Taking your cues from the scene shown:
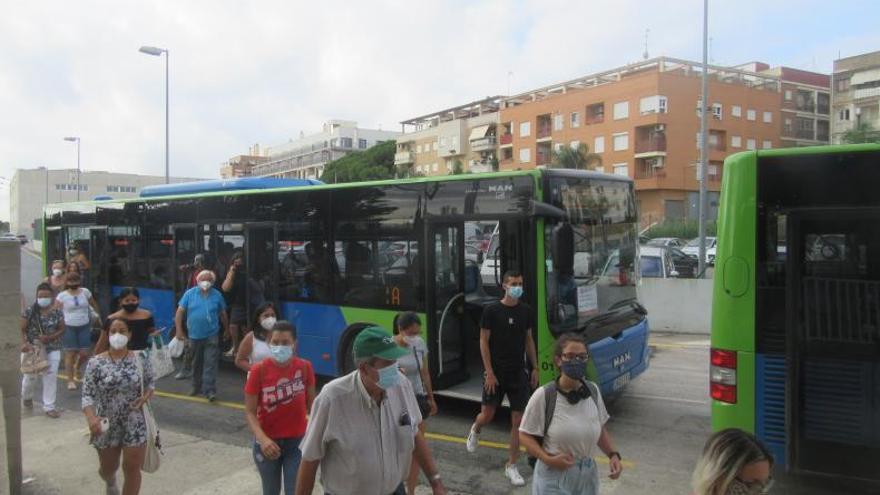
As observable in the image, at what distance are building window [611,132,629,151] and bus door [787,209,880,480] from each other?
55569 millimetres

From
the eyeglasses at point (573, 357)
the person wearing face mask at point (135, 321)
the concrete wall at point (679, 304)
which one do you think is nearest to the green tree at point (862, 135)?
the concrete wall at point (679, 304)

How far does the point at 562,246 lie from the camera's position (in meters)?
6.88

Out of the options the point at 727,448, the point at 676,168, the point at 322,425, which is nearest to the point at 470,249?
the point at 322,425

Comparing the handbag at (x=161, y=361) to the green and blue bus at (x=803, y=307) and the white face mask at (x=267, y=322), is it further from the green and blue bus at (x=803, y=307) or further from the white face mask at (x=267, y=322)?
the green and blue bus at (x=803, y=307)

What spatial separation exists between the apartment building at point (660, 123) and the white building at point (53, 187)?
4489cm

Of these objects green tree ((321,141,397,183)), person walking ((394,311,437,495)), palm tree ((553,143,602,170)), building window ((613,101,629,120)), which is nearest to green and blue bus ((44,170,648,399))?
person walking ((394,311,437,495))

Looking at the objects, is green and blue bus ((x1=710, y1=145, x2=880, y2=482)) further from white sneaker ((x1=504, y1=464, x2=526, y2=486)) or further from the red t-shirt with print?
the red t-shirt with print

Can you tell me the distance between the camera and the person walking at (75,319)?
8930mm

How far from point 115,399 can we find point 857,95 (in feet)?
279

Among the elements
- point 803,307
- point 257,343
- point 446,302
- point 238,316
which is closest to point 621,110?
point 238,316

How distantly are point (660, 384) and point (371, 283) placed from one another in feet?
14.7

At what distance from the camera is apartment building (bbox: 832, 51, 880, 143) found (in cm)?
7212

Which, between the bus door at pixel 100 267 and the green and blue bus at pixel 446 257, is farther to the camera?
the bus door at pixel 100 267

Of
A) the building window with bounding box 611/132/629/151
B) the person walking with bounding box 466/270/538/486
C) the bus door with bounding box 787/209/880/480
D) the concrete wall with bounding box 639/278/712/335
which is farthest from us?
the building window with bounding box 611/132/629/151
